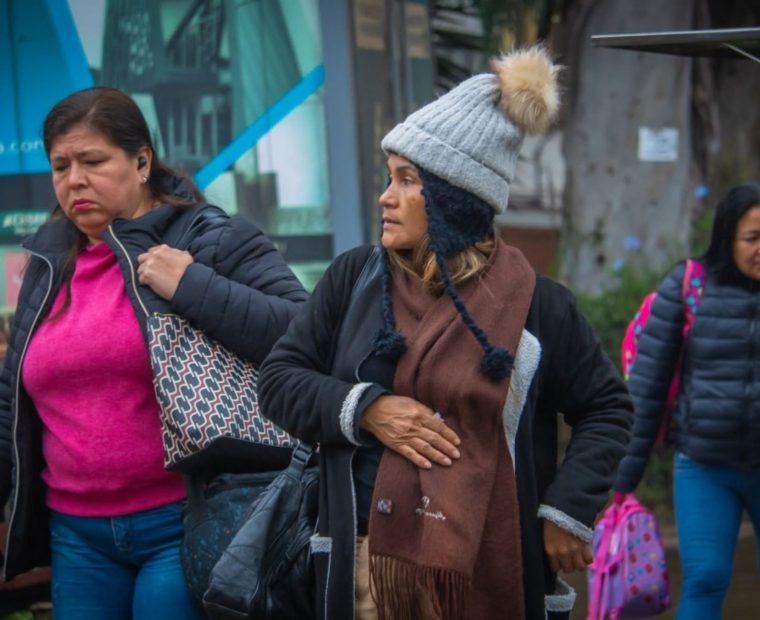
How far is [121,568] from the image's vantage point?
11.3 ft

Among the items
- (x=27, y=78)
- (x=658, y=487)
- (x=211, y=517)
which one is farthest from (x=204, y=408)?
(x=658, y=487)

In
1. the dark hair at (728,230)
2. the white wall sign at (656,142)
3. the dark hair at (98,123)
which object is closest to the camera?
the dark hair at (98,123)

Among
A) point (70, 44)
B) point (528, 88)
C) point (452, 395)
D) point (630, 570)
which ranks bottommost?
point (630, 570)

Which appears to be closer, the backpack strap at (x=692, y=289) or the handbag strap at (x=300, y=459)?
the handbag strap at (x=300, y=459)

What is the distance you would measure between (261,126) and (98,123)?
11.6 ft

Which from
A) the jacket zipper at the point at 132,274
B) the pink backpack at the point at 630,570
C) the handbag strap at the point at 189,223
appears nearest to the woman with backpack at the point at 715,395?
the pink backpack at the point at 630,570

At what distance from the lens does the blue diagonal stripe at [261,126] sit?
6.87m

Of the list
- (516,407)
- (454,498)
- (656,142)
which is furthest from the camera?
(656,142)

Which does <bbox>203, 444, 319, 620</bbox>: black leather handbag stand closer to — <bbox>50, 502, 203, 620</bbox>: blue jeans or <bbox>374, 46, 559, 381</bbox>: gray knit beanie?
<bbox>50, 502, 203, 620</bbox>: blue jeans

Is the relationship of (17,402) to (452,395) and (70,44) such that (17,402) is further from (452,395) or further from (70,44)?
(70,44)

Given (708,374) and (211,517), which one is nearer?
(211,517)

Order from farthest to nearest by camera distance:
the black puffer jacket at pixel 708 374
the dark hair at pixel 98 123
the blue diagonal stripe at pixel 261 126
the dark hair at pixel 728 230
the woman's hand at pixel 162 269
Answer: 1. the blue diagonal stripe at pixel 261 126
2. the dark hair at pixel 728 230
3. the black puffer jacket at pixel 708 374
4. the dark hair at pixel 98 123
5. the woman's hand at pixel 162 269

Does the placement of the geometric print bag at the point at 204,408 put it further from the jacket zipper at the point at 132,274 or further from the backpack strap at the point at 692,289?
the backpack strap at the point at 692,289

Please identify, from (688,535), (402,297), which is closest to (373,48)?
(688,535)
